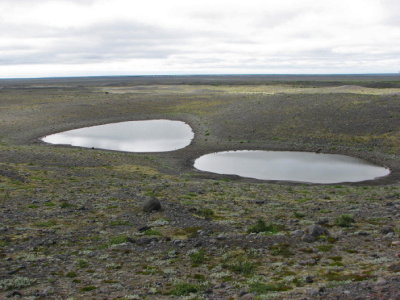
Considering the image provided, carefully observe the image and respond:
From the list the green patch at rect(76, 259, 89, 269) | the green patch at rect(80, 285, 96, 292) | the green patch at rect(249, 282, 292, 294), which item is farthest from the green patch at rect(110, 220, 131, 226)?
the green patch at rect(249, 282, 292, 294)

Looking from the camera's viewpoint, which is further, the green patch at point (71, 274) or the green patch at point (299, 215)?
the green patch at point (299, 215)

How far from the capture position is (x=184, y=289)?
13.4m

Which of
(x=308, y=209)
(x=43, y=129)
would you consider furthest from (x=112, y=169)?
(x=43, y=129)

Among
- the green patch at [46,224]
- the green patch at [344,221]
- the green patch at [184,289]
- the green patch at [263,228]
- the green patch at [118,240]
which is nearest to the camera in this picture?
the green patch at [184,289]

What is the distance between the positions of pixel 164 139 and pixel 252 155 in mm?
17586

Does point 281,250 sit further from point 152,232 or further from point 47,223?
point 47,223

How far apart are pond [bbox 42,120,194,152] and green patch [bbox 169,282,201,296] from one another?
41276mm

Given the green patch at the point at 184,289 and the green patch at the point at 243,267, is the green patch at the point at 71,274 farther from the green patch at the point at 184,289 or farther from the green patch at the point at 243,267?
the green patch at the point at 243,267

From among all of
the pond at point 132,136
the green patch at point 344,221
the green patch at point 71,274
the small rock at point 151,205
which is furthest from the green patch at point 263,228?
the pond at point 132,136

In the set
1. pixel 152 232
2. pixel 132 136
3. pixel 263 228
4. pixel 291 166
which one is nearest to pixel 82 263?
pixel 152 232

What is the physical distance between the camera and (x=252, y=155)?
51125 millimetres

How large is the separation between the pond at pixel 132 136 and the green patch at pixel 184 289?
1625 inches

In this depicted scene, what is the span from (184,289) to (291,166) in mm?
32694

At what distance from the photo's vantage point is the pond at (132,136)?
58094 mm
